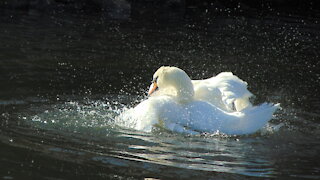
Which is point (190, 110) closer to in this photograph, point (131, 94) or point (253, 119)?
point (253, 119)

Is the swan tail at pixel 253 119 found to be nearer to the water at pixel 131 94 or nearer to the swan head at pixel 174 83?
the water at pixel 131 94

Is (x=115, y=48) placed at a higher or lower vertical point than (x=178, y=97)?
higher

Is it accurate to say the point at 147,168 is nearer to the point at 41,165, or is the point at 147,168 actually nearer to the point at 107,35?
the point at 41,165

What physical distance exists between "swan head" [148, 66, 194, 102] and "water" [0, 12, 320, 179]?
68 cm

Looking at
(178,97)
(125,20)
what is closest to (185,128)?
(178,97)

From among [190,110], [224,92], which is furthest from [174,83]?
[224,92]

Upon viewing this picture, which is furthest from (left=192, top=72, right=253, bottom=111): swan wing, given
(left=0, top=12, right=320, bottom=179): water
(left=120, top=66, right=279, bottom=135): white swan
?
(left=0, top=12, right=320, bottom=179): water

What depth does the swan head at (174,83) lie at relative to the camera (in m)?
8.53

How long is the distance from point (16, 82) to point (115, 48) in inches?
177

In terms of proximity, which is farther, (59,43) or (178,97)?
(59,43)

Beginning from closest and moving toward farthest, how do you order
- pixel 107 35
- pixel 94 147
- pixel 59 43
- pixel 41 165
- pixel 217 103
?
pixel 41 165
pixel 94 147
pixel 217 103
pixel 59 43
pixel 107 35

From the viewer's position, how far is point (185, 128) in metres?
8.21

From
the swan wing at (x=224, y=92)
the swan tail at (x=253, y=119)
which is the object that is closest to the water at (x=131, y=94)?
the swan tail at (x=253, y=119)

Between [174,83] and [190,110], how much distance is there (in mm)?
572
